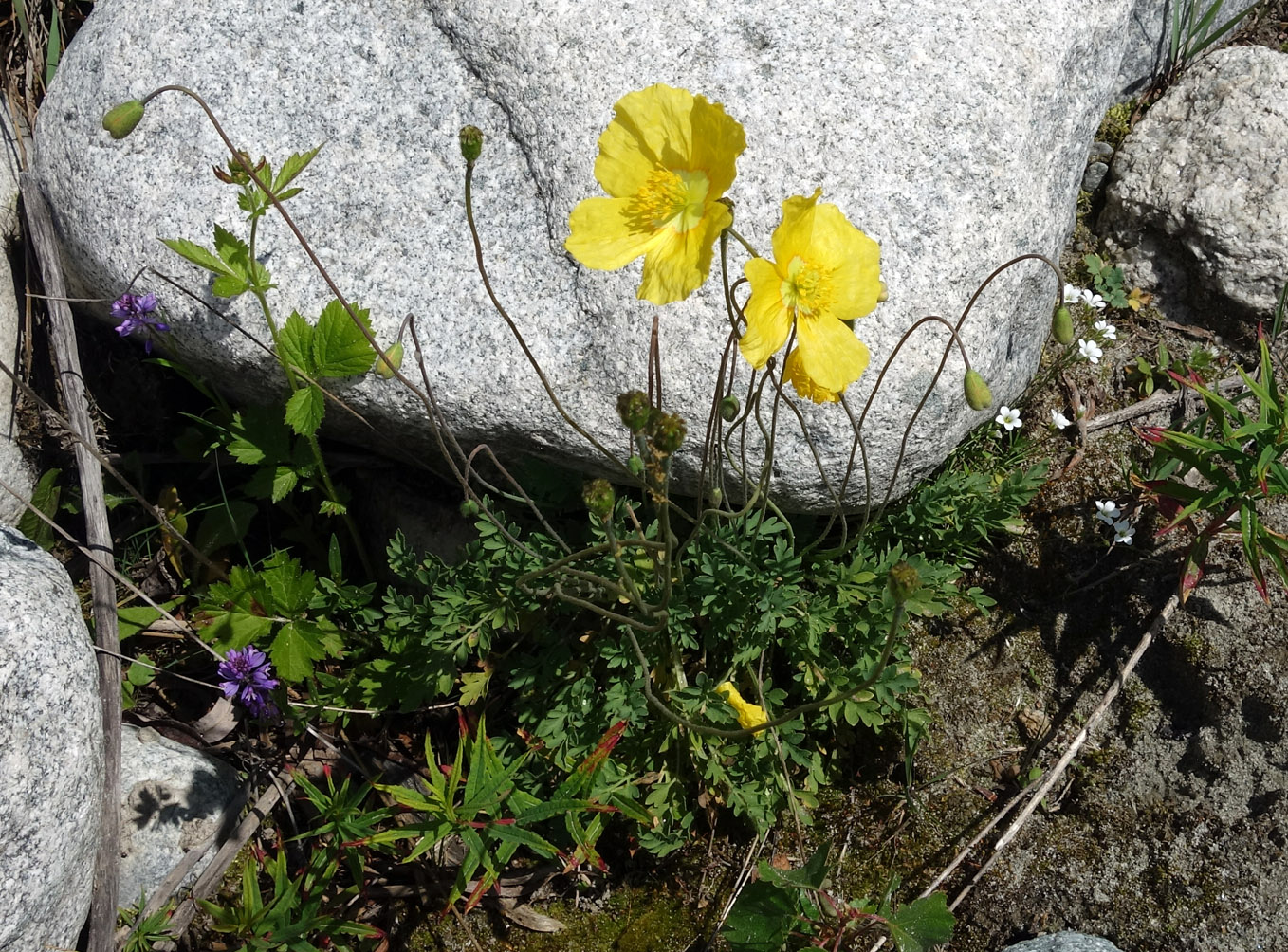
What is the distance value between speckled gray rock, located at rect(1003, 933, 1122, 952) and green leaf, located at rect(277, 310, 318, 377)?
99.9 inches

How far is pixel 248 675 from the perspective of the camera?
2869 millimetres

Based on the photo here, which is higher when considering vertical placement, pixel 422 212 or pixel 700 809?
pixel 422 212

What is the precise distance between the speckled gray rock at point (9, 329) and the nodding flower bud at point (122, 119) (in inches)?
44.3

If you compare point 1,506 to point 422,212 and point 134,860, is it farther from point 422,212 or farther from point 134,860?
point 422,212

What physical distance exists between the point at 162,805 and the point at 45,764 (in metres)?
0.55

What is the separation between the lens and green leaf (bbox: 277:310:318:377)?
2.84 m

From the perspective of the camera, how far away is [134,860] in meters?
2.97

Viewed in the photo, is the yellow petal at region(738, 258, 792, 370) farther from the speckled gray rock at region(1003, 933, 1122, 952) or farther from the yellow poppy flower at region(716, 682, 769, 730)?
the speckled gray rock at region(1003, 933, 1122, 952)

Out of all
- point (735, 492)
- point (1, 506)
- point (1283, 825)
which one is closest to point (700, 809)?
point (735, 492)

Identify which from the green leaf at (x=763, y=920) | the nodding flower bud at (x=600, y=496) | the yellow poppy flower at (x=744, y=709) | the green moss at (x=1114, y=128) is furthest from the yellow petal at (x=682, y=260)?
the green moss at (x=1114, y=128)

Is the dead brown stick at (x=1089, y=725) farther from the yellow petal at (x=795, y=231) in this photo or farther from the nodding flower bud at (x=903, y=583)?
the yellow petal at (x=795, y=231)

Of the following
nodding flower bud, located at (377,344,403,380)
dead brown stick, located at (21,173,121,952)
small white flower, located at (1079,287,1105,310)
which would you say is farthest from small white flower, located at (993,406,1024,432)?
dead brown stick, located at (21,173,121,952)

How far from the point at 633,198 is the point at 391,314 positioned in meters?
1.04

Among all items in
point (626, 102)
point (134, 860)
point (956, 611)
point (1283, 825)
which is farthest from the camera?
point (956, 611)
